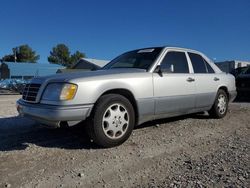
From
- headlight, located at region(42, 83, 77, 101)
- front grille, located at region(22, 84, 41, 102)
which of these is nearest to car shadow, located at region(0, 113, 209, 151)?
headlight, located at region(42, 83, 77, 101)

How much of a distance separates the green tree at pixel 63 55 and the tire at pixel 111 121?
232ft

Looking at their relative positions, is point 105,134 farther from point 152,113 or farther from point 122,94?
point 152,113

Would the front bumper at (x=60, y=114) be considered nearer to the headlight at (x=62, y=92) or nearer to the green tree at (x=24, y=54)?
the headlight at (x=62, y=92)

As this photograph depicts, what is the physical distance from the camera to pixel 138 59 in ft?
18.2

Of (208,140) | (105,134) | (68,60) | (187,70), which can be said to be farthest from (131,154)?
(68,60)

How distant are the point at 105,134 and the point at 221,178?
1720 millimetres

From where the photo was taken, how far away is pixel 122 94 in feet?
15.2

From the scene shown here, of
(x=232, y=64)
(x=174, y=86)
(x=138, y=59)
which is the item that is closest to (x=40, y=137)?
(x=138, y=59)

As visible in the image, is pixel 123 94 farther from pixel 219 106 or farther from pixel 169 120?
pixel 219 106

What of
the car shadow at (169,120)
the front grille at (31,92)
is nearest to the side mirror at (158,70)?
the car shadow at (169,120)

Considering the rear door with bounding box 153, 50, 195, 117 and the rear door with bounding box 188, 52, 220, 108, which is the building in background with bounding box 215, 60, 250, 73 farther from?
the rear door with bounding box 153, 50, 195, 117

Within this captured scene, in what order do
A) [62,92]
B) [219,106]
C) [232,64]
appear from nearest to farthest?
[62,92], [219,106], [232,64]

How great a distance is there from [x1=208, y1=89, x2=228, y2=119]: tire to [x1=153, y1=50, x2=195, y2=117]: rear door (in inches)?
40.6

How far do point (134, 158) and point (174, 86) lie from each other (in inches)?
74.8
